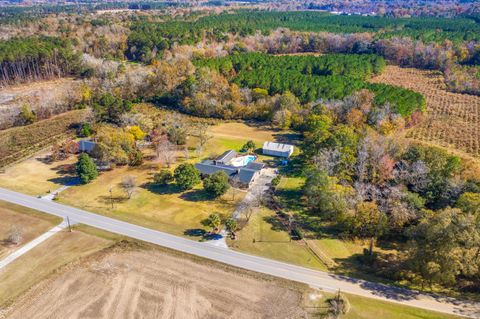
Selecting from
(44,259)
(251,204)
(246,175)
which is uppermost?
(246,175)

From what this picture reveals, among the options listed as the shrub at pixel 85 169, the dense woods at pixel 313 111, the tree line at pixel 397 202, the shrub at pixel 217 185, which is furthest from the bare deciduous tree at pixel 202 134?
the shrub at pixel 85 169

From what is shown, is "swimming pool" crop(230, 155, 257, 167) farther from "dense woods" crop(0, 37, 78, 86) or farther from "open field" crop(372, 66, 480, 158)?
"dense woods" crop(0, 37, 78, 86)

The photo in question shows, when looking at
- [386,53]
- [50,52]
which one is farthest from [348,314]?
[386,53]

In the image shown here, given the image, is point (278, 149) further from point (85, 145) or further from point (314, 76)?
point (314, 76)

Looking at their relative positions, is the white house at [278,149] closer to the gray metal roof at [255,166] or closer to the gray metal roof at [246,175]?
the gray metal roof at [255,166]

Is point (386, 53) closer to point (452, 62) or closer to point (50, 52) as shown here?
point (452, 62)

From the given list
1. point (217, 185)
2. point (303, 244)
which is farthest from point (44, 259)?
point (303, 244)

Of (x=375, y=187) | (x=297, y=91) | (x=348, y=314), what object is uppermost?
(x=297, y=91)
